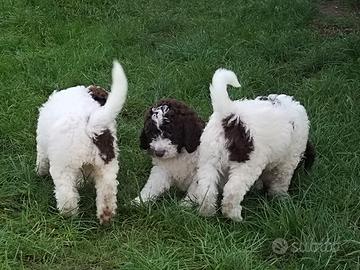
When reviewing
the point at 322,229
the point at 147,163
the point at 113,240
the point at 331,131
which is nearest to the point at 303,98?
the point at 331,131

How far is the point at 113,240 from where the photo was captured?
4.39 meters

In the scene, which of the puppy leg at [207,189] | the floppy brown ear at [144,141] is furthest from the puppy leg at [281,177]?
the floppy brown ear at [144,141]

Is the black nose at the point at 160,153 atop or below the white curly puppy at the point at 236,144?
below

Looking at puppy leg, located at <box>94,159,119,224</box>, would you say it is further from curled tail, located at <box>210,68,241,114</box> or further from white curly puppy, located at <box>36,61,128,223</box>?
curled tail, located at <box>210,68,241,114</box>

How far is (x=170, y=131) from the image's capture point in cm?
487

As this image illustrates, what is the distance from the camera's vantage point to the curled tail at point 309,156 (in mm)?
5189

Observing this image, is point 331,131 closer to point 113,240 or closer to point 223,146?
point 223,146

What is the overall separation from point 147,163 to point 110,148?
3.19 ft

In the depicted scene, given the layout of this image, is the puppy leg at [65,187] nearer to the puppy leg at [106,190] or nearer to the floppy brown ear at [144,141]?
the puppy leg at [106,190]

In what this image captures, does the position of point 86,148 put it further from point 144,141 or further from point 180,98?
point 180,98

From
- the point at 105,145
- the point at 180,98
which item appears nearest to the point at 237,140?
the point at 105,145

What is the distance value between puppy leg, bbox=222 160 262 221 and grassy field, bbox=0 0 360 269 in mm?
153

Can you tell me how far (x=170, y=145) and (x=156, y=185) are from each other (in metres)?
0.32

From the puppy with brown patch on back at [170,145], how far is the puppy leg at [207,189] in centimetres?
23
